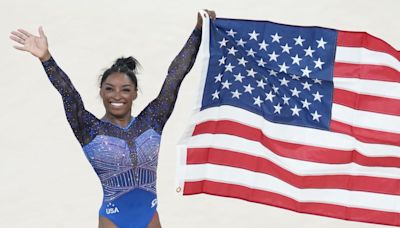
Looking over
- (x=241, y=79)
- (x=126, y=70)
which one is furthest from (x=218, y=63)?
(x=126, y=70)

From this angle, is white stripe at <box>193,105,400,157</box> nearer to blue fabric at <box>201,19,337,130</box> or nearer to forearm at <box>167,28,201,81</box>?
blue fabric at <box>201,19,337,130</box>

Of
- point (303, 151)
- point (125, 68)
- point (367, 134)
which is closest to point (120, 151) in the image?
point (125, 68)

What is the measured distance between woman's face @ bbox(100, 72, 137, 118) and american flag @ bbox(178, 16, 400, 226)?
689mm

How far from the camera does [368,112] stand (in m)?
7.07

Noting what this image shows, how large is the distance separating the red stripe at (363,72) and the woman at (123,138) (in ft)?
3.73

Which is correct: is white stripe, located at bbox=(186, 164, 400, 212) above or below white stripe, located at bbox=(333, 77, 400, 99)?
below

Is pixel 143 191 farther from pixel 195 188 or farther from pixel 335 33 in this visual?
pixel 335 33

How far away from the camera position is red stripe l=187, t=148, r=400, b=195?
6.96m

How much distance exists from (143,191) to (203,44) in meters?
0.98

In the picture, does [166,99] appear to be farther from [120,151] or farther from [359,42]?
[359,42]

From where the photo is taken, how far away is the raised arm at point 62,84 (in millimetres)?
6191

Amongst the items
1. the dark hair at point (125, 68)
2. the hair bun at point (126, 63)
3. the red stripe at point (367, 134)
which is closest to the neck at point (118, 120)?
the dark hair at point (125, 68)

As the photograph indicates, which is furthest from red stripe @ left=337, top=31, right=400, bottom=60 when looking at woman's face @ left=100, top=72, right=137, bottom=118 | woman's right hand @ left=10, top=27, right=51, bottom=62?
woman's right hand @ left=10, top=27, right=51, bottom=62

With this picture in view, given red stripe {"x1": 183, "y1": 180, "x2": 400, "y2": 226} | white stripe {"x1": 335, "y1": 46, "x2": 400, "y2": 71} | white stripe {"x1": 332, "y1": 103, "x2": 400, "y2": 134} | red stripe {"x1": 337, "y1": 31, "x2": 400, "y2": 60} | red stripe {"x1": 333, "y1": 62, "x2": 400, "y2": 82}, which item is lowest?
red stripe {"x1": 183, "y1": 180, "x2": 400, "y2": 226}
